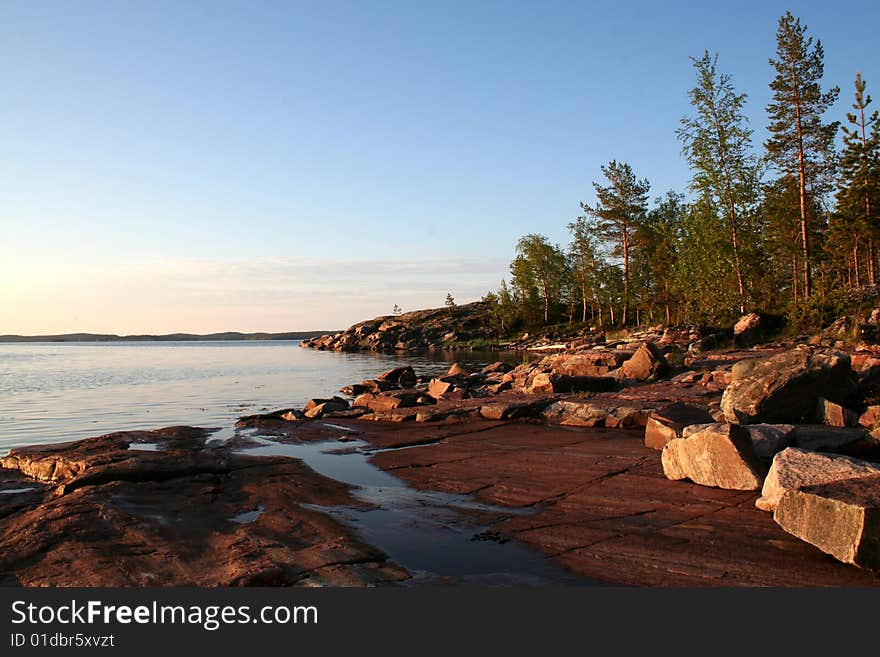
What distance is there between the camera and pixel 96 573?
6418 mm

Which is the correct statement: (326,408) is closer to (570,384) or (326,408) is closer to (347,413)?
(347,413)

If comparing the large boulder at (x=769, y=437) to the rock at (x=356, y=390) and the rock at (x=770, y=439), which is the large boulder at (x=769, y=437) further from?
the rock at (x=356, y=390)

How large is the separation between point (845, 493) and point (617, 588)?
2.66 m

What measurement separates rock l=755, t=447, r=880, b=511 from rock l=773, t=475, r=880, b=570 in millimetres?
476

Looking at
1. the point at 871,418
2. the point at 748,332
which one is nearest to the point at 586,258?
the point at 748,332

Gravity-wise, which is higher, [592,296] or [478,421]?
[592,296]

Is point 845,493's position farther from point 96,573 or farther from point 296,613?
point 96,573

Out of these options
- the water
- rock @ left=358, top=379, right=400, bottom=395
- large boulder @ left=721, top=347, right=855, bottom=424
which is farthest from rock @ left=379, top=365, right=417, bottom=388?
large boulder @ left=721, top=347, right=855, bottom=424

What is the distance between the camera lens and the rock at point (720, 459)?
350 inches

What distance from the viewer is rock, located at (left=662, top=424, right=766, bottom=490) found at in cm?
889

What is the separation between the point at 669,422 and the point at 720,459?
316 centimetres

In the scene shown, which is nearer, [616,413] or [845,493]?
[845,493]

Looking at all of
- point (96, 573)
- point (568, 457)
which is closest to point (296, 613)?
point (96, 573)

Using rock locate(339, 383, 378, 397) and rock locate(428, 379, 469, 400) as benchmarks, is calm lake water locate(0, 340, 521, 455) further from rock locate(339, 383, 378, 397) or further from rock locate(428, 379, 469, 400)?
rock locate(428, 379, 469, 400)
